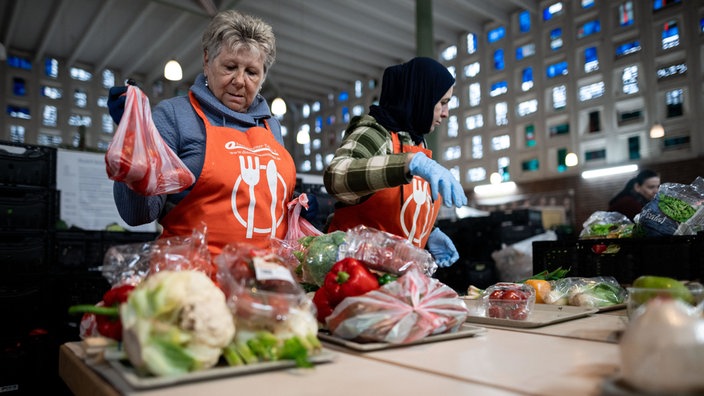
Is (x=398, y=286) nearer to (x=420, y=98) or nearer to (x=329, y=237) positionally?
(x=329, y=237)

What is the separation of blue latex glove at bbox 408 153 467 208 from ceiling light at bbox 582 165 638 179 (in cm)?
1100

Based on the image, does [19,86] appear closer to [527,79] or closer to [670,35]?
[527,79]

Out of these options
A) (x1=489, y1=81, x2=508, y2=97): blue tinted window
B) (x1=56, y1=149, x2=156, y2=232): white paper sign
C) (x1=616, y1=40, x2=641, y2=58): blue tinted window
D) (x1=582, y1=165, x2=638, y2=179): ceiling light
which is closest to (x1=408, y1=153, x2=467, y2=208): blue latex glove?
(x1=56, y1=149, x2=156, y2=232): white paper sign

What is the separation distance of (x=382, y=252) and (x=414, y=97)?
113 cm

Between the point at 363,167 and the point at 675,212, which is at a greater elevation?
the point at 363,167

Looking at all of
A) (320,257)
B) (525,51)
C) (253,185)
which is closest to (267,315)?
(320,257)

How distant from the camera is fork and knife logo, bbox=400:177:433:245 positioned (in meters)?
2.05

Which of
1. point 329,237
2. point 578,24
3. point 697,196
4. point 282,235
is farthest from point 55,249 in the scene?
point 578,24

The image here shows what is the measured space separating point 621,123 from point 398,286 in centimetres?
1199

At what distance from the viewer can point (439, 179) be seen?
5.08ft

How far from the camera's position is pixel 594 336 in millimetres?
1117

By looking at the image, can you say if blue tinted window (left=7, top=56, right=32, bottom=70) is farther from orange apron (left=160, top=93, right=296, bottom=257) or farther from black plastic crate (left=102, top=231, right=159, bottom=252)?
orange apron (left=160, top=93, right=296, bottom=257)

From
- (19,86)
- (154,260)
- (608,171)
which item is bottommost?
(154,260)

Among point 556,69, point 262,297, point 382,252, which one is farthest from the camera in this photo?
point 556,69
